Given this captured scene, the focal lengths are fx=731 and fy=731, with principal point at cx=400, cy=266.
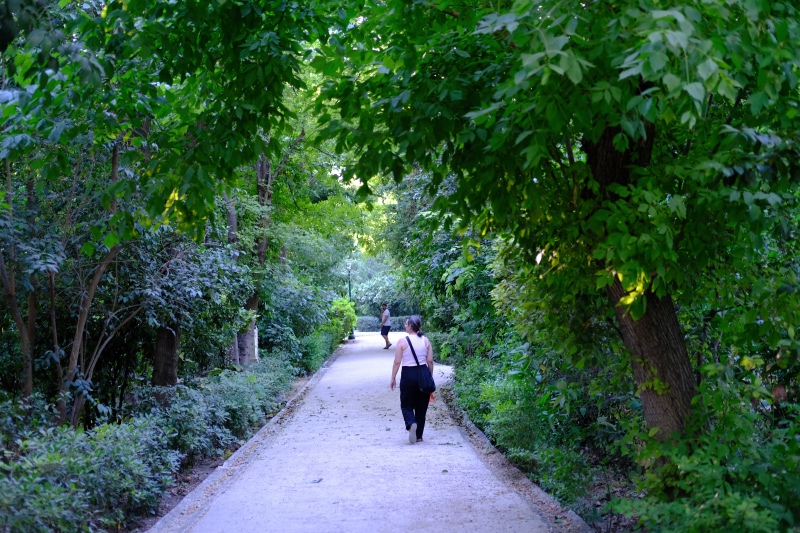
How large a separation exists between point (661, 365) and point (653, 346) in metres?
0.14

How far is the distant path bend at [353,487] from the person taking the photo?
23.0 ft

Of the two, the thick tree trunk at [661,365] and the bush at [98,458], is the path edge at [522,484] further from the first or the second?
the bush at [98,458]

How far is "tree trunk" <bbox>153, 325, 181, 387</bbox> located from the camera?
1165cm

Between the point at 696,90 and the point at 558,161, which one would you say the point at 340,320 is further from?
the point at 696,90

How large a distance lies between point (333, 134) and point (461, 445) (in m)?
7.50

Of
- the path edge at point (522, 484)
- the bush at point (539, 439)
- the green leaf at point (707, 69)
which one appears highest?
the green leaf at point (707, 69)

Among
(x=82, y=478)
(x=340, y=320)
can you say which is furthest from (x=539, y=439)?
(x=340, y=320)

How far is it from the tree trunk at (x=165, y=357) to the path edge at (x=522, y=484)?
16.3ft

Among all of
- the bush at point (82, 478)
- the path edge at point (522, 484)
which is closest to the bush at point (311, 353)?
the path edge at point (522, 484)

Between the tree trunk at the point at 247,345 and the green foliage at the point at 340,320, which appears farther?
the green foliage at the point at 340,320

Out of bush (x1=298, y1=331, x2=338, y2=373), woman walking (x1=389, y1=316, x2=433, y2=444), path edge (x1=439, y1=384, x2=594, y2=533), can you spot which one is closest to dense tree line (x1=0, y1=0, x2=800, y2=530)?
path edge (x1=439, y1=384, x2=594, y2=533)

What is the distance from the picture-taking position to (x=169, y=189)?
5.49 meters

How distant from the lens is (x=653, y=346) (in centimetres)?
519

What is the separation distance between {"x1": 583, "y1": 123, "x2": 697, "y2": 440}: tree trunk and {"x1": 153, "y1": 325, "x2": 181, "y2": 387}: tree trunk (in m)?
8.18
